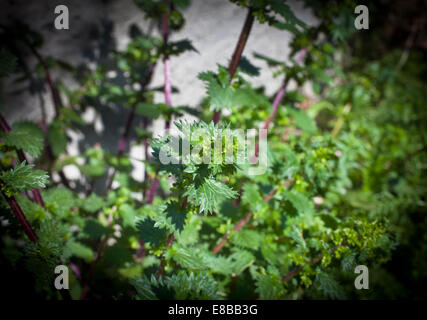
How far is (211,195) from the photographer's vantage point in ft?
3.06

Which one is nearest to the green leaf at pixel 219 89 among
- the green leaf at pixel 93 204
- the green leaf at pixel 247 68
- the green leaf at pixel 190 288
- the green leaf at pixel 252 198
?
the green leaf at pixel 247 68

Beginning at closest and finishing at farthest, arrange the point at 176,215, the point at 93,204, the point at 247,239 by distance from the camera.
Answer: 1. the point at 176,215
2. the point at 247,239
3. the point at 93,204

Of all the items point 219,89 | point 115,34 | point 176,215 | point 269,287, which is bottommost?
point 269,287

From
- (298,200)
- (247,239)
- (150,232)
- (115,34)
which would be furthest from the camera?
(115,34)

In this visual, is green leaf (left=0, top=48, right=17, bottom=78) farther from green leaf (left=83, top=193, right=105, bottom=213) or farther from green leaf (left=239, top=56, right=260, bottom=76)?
green leaf (left=239, top=56, right=260, bottom=76)

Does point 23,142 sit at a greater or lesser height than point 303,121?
lesser

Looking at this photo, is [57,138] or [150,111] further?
[57,138]

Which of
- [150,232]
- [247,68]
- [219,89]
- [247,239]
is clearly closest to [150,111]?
[219,89]

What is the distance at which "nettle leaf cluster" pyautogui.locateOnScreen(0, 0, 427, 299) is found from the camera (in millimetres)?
1020

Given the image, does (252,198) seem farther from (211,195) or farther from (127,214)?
(127,214)

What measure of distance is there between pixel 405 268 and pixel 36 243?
3.02 meters

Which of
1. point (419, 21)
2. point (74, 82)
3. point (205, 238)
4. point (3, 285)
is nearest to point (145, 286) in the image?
point (205, 238)

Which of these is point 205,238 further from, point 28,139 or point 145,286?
point 28,139

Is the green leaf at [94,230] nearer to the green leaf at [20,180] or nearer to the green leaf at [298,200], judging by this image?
the green leaf at [20,180]
